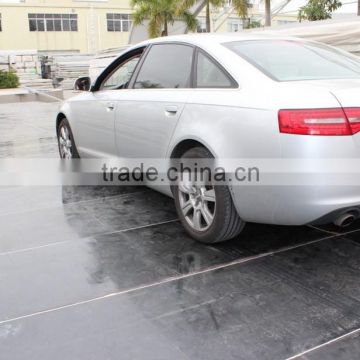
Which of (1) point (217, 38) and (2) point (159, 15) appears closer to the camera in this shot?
(1) point (217, 38)

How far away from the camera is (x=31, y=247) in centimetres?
406

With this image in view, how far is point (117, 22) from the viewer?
6028cm

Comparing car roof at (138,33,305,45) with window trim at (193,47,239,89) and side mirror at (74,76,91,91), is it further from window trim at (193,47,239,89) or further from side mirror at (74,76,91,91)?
side mirror at (74,76,91,91)

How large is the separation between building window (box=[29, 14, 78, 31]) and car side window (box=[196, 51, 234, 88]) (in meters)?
57.1

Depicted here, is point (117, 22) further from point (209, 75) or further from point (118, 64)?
point (209, 75)

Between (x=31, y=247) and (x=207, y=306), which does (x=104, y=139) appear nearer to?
(x=31, y=247)

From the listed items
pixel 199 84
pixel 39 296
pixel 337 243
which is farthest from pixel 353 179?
pixel 39 296

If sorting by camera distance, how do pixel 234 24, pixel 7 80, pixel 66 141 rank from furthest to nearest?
pixel 234 24, pixel 7 80, pixel 66 141

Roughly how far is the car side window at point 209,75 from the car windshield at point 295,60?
189 mm

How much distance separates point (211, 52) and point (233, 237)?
139cm

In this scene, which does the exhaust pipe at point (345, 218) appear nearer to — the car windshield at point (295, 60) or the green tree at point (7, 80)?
the car windshield at point (295, 60)

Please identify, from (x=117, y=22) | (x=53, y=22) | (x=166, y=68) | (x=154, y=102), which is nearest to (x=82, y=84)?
(x=166, y=68)

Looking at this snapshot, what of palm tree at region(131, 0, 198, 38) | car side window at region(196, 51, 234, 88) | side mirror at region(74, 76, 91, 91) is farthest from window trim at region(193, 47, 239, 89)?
palm tree at region(131, 0, 198, 38)

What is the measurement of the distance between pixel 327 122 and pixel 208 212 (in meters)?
1.16
